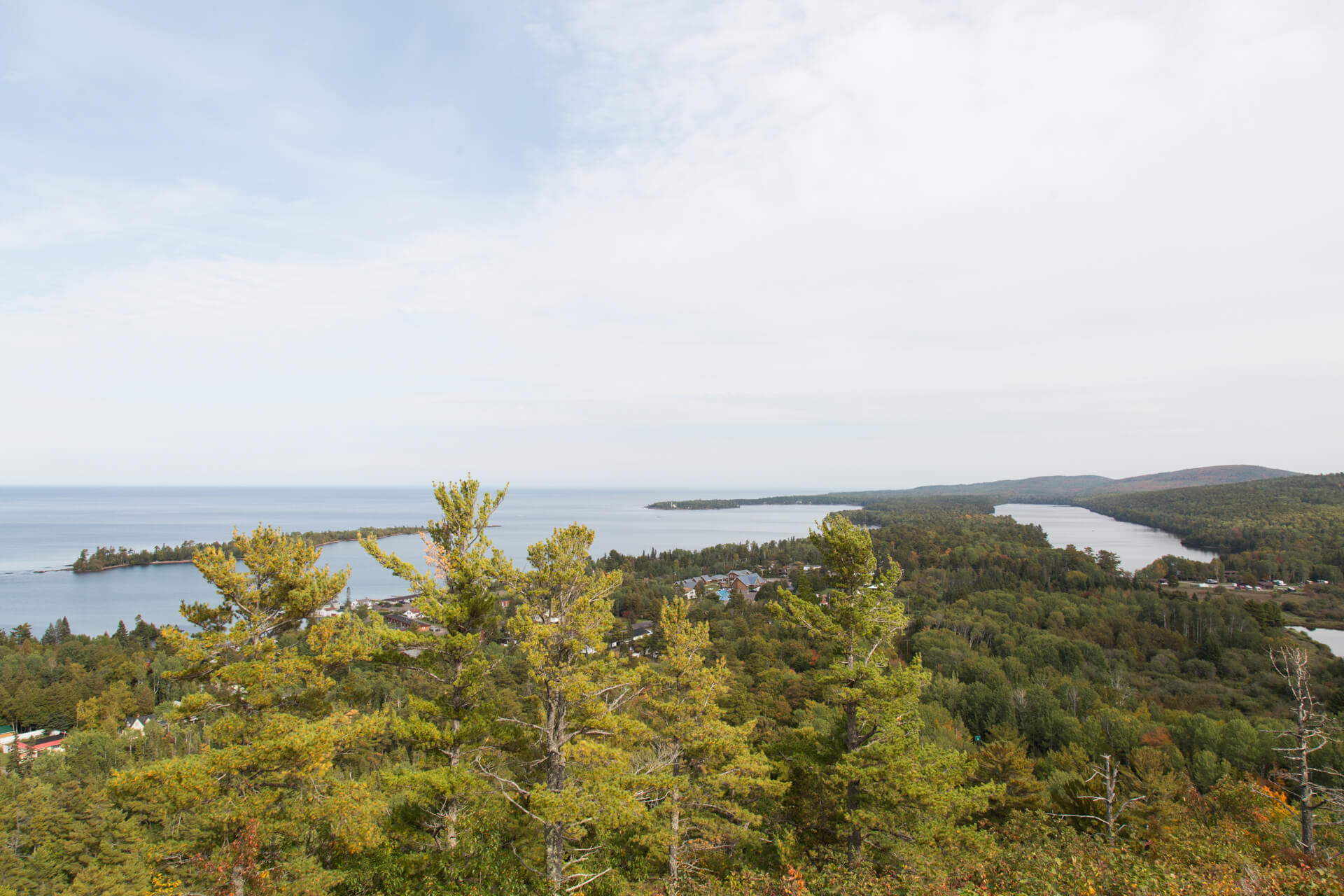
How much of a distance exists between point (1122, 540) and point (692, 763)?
16084 cm

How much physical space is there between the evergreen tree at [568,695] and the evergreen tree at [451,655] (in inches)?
30.5

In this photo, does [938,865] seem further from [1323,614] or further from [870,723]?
[1323,614]

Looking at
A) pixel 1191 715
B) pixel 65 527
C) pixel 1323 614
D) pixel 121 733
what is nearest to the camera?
pixel 1191 715

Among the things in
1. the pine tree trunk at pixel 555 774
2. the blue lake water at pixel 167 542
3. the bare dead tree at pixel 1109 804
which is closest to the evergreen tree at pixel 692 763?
the pine tree trunk at pixel 555 774

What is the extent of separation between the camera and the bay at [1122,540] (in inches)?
4161

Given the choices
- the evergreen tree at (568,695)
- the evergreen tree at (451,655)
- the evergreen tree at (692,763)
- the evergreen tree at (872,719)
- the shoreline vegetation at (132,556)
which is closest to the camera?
the evergreen tree at (568,695)

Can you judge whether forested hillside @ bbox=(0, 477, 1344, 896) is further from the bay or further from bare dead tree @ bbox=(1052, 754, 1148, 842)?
the bay

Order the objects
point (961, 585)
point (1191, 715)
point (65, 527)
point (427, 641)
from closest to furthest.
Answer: point (427, 641)
point (1191, 715)
point (961, 585)
point (65, 527)

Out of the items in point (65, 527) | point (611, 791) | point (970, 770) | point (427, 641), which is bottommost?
point (65, 527)

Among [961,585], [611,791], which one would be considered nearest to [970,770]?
[611,791]

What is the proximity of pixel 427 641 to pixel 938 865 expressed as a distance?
10482 millimetres

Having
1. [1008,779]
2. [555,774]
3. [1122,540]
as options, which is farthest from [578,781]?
[1122,540]

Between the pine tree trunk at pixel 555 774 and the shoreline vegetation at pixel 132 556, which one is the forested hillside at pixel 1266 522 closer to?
the pine tree trunk at pixel 555 774

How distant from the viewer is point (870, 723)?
12.5 meters
